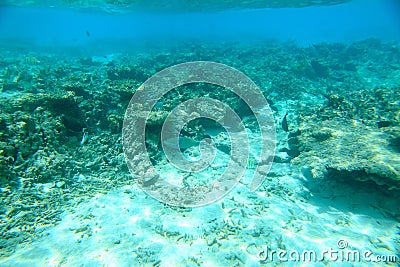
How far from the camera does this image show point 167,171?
20.0 feet

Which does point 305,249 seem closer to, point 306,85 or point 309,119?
point 309,119

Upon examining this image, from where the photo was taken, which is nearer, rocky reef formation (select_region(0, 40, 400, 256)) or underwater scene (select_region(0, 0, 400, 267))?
underwater scene (select_region(0, 0, 400, 267))

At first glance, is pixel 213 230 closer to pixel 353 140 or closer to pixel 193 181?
pixel 193 181

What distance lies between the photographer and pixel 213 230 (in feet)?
14.5

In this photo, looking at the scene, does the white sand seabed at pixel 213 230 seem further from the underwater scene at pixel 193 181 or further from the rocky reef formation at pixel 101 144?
the rocky reef formation at pixel 101 144

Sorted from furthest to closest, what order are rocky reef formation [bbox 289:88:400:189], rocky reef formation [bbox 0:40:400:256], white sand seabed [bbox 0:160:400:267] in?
rocky reef formation [bbox 289:88:400:189] → rocky reef formation [bbox 0:40:400:256] → white sand seabed [bbox 0:160:400:267]

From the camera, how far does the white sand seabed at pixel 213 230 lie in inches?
149

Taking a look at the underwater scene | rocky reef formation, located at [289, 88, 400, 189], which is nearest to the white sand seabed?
the underwater scene

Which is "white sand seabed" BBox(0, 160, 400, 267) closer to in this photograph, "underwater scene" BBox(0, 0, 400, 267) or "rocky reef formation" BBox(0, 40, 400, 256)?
"underwater scene" BBox(0, 0, 400, 267)

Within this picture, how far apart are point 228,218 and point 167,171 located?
224 centimetres

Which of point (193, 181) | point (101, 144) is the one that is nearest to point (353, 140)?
point (193, 181)

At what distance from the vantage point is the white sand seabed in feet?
12.4

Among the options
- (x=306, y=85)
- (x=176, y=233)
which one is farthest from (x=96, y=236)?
(x=306, y=85)

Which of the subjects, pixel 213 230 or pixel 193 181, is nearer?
pixel 213 230
